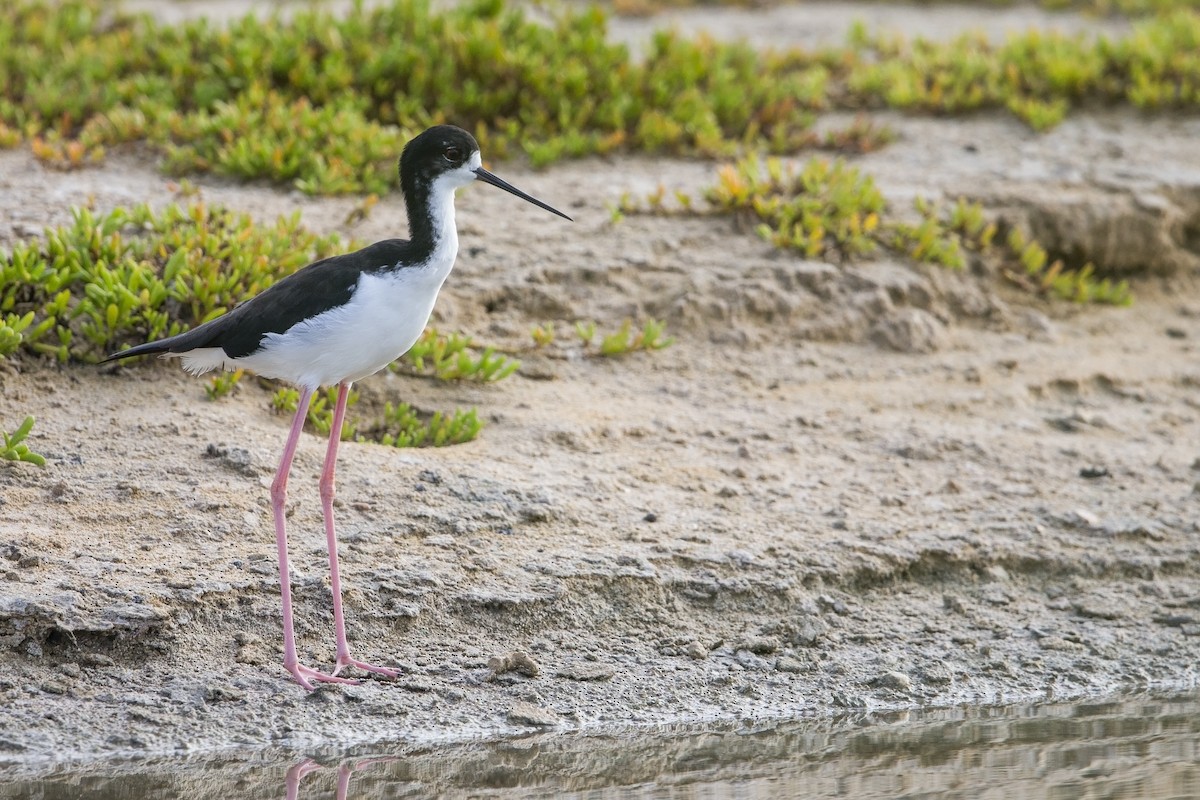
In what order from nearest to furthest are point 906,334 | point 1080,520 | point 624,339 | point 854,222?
point 1080,520 < point 624,339 < point 906,334 < point 854,222

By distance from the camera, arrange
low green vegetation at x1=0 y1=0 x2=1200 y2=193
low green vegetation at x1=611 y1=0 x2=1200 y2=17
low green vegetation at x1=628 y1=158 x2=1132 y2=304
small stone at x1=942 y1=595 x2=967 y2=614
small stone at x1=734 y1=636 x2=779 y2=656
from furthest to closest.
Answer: low green vegetation at x1=611 y1=0 x2=1200 y2=17 < low green vegetation at x1=0 y1=0 x2=1200 y2=193 < low green vegetation at x1=628 y1=158 x2=1132 y2=304 < small stone at x1=942 y1=595 x2=967 y2=614 < small stone at x1=734 y1=636 x2=779 y2=656

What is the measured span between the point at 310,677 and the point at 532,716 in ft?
2.34

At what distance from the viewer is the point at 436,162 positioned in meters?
4.73

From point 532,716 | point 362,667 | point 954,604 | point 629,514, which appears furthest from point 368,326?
point 954,604

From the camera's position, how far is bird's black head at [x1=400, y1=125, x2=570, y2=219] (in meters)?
4.70

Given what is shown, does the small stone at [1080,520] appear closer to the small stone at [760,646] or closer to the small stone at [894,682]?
the small stone at [894,682]

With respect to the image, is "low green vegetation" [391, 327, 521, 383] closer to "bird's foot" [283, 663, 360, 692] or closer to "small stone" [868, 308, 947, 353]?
"bird's foot" [283, 663, 360, 692]

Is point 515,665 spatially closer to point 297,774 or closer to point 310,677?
point 310,677

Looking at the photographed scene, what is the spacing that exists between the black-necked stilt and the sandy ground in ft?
1.00

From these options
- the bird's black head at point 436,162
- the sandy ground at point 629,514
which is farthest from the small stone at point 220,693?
the bird's black head at point 436,162

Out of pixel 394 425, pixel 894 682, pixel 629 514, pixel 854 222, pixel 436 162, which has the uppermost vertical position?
pixel 436 162

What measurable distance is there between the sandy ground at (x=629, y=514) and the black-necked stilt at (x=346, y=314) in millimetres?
305

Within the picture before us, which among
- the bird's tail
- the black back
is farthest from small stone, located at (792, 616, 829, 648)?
the bird's tail

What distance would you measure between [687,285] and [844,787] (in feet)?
11.2
